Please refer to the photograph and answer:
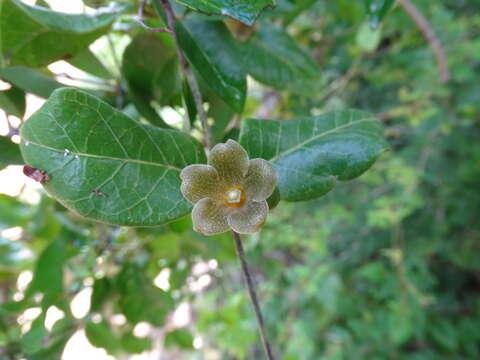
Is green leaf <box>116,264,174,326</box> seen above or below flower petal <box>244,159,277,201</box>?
below

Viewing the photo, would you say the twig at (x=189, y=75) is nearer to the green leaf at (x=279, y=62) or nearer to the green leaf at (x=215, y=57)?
the green leaf at (x=215, y=57)

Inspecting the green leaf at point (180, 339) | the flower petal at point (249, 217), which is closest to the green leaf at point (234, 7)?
the flower petal at point (249, 217)

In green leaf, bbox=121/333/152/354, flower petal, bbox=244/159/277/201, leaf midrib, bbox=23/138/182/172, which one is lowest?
green leaf, bbox=121/333/152/354

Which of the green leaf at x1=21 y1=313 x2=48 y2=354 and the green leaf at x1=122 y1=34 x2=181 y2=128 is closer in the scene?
the green leaf at x1=122 y1=34 x2=181 y2=128

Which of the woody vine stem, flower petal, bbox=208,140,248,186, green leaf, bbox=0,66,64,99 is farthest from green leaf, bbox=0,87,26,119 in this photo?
flower petal, bbox=208,140,248,186

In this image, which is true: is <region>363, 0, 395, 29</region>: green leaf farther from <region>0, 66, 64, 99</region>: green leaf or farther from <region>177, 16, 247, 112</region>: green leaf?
<region>0, 66, 64, 99</region>: green leaf

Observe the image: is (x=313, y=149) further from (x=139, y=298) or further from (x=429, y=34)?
(x=429, y=34)
